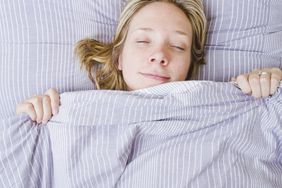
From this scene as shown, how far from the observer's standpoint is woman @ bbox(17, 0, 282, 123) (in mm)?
1080

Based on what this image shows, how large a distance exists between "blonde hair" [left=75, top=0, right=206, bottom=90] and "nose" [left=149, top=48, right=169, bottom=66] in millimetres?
163

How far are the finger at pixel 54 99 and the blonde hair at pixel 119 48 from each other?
15cm

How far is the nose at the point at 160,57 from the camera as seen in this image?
1.11 metres

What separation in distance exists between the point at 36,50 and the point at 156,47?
1.18 feet

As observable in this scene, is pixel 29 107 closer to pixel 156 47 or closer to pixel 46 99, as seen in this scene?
pixel 46 99

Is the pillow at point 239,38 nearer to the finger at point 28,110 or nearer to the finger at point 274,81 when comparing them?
the finger at point 274,81

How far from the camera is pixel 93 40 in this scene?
1258 millimetres

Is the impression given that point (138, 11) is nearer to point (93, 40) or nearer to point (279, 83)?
point (93, 40)

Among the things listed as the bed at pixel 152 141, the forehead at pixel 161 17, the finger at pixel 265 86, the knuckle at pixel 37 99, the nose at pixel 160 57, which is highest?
the forehead at pixel 161 17

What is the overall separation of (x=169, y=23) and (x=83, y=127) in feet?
1.28

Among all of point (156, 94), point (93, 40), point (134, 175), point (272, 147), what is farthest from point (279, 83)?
point (93, 40)

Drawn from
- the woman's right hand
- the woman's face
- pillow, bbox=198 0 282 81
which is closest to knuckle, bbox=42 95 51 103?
the woman's right hand

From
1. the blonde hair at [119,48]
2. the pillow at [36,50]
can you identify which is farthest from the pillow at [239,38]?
the pillow at [36,50]

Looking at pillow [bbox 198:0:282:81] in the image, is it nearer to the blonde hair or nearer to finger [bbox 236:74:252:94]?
the blonde hair
